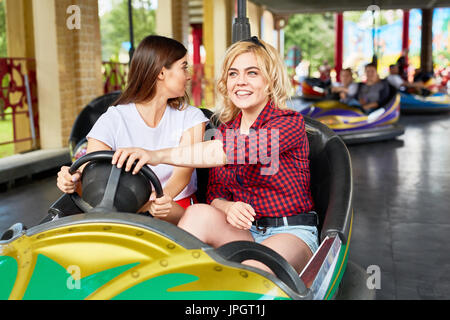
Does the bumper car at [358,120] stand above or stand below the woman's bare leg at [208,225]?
below

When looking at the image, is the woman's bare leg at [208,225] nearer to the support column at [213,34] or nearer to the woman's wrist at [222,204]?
the woman's wrist at [222,204]

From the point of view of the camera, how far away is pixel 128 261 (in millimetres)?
846

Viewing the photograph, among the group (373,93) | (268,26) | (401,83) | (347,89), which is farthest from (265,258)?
(268,26)

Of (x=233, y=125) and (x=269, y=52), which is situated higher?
(x=269, y=52)

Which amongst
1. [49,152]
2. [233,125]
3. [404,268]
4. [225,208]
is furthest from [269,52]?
[49,152]

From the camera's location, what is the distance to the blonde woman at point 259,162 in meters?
1.11

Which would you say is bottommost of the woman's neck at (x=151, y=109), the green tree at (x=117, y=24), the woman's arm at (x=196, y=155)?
the woman's arm at (x=196, y=155)

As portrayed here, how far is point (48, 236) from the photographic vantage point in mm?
907

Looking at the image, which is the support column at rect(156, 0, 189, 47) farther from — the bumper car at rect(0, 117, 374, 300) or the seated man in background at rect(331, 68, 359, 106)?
the bumper car at rect(0, 117, 374, 300)

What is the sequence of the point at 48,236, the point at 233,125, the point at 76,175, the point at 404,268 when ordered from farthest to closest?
1. the point at 404,268
2. the point at 233,125
3. the point at 76,175
4. the point at 48,236

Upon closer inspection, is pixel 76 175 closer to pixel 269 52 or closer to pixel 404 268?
pixel 269 52

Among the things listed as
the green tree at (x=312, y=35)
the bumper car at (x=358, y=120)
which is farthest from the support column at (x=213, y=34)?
the green tree at (x=312, y=35)

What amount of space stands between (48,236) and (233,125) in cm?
53

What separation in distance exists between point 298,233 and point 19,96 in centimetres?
327
